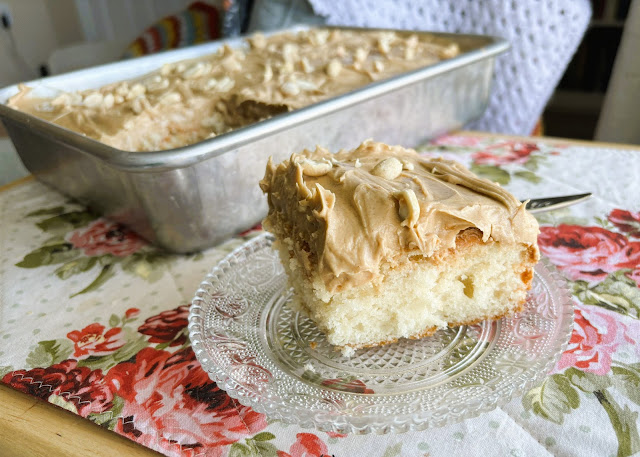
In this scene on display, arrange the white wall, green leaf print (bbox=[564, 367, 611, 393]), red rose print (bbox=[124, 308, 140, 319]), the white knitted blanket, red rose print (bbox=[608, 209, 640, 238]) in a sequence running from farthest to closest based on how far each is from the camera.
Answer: the white wall
the white knitted blanket
red rose print (bbox=[608, 209, 640, 238])
red rose print (bbox=[124, 308, 140, 319])
green leaf print (bbox=[564, 367, 611, 393])

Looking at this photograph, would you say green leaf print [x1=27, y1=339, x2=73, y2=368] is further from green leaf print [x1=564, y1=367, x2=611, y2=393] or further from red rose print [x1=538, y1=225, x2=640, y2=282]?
red rose print [x1=538, y1=225, x2=640, y2=282]

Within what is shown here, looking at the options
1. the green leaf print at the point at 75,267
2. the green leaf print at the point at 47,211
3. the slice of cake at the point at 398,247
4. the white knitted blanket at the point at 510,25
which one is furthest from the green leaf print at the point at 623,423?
the white knitted blanket at the point at 510,25

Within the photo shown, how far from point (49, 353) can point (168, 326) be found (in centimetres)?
19

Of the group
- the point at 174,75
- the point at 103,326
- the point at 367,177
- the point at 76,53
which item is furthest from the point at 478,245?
the point at 76,53

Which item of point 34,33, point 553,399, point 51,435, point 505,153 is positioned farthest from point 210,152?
point 34,33

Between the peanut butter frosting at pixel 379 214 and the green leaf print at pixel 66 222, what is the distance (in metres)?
0.66

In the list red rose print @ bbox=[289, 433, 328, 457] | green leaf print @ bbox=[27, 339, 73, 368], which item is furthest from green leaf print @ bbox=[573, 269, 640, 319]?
green leaf print @ bbox=[27, 339, 73, 368]

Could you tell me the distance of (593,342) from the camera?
0.78 metres

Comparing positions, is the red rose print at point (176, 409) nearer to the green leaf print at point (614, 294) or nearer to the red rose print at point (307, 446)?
the red rose print at point (307, 446)

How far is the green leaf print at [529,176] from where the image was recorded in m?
1.29

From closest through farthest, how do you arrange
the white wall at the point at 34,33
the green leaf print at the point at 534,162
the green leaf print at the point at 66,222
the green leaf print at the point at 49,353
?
the green leaf print at the point at 49,353
the green leaf print at the point at 66,222
the green leaf print at the point at 534,162
the white wall at the point at 34,33

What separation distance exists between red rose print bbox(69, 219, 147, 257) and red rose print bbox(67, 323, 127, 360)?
259 millimetres

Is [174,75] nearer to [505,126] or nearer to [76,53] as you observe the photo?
[505,126]

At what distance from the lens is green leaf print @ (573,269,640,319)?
847 millimetres
